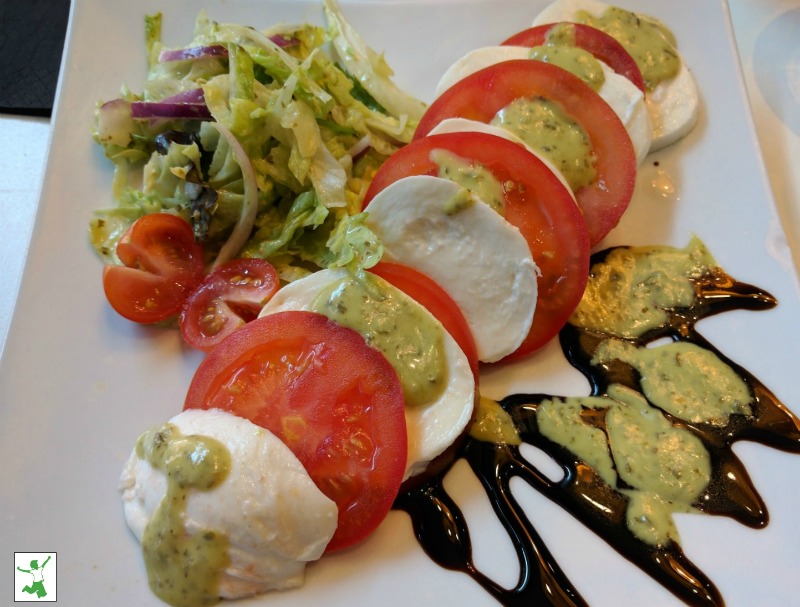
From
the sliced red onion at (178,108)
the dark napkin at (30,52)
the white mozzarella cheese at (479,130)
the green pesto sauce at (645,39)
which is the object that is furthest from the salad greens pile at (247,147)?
the green pesto sauce at (645,39)

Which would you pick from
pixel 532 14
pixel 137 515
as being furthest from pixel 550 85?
pixel 137 515

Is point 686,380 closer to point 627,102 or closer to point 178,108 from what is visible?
point 627,102

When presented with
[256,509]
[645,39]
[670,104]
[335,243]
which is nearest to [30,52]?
[335,243]

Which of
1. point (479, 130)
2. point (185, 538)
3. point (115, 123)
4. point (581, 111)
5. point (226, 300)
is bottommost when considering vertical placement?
point (185, 538)

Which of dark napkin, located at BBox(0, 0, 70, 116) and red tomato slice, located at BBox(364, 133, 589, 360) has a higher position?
red tomato slice, located at BBox(364, 133, 589, 360)

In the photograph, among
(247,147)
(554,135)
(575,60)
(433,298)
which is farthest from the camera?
(575,60)

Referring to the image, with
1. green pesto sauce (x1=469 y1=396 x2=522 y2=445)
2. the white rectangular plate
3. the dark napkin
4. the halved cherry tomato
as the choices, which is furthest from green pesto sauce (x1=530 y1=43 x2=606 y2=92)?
the dark napkin

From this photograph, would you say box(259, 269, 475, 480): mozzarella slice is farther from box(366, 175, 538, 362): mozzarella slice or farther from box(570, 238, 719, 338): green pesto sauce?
box(570, 238, 719, 338): green pesto sauce
